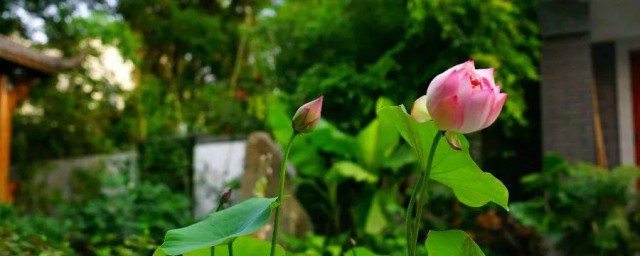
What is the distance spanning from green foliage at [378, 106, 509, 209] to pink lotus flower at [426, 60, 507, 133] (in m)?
0.16

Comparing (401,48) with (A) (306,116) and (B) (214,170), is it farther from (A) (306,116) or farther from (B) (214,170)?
(A) (306,116)

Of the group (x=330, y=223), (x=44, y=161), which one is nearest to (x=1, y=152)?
(x=44, y=161)

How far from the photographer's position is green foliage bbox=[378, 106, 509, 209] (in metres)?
1.24

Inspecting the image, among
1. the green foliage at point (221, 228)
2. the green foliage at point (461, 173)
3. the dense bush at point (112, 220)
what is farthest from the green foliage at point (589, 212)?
the green foliage at point (221, 228)

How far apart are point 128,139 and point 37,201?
97.9 inches

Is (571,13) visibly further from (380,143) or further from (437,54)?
(380,143)

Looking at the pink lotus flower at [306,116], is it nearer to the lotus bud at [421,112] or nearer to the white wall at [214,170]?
the lotus bud at [421,112]

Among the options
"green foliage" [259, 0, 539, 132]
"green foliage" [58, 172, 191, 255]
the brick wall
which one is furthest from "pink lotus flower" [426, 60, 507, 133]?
the brick wall

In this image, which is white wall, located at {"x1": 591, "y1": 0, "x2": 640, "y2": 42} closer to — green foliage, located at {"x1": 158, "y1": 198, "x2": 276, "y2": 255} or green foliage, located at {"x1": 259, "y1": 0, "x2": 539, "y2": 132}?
green foliage, located at {"x1": 259, "y1": 0, "x2": 539, "y2": 132}

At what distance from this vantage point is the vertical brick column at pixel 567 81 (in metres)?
6.69

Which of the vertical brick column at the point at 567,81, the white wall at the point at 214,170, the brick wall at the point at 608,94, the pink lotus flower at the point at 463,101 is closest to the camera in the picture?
the pink lotus flower at the point at 463,101

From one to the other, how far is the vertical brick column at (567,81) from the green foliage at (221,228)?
5805 millimetres

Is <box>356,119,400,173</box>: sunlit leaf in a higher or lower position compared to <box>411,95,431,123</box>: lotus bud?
lower

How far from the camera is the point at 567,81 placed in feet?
22.3
